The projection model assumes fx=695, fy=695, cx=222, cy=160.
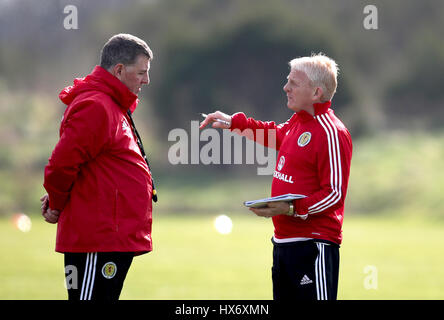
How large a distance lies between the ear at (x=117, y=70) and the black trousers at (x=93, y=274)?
3.43 feet

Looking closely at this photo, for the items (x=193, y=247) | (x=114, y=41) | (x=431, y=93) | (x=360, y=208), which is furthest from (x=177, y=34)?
(x=114, y=41)

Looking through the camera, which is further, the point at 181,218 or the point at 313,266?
the point at 181,218

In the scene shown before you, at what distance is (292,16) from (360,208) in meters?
13.1

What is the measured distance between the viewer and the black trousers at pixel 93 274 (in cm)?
394

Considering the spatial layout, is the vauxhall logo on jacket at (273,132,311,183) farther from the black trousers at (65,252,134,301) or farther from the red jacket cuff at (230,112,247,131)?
the black trousers at (65,252,134,301)

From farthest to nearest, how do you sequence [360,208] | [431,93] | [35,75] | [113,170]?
1. [35,75]
2. [431,93]
3. [360,208]
4. [113,170]

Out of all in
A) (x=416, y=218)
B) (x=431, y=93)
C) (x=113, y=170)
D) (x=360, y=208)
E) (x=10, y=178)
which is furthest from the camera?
(x=431, y=93)

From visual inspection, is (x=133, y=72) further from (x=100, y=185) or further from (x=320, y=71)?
(x=320, y=71)

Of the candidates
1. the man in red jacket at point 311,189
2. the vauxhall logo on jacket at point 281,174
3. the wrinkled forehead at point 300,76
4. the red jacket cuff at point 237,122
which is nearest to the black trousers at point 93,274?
the man in red jacket at point 311,189

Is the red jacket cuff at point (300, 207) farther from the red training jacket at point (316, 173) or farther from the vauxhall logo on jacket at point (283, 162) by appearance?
the vauxhall logo on jacket at point (283, 162)

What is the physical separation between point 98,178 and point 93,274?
544mm

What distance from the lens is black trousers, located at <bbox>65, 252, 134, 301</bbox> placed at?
12.9ft
